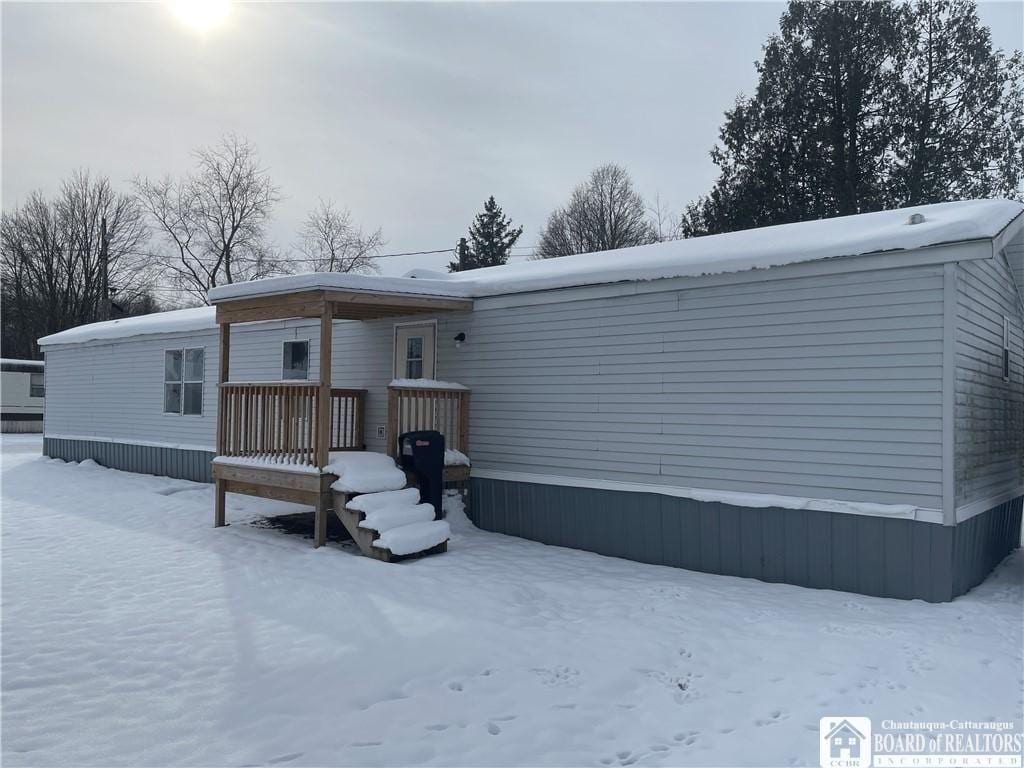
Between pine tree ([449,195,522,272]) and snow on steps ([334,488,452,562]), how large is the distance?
28.1 metres

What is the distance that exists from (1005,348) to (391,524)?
6908mm

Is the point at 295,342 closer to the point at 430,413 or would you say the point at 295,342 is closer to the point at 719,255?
the point at 430,413

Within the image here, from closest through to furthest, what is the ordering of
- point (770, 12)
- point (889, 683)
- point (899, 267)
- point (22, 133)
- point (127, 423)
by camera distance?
1. point (889, 683)
2. point (899, 267)
3. point (22, 133)
4. point (127, 423)
5. point (770, 12)

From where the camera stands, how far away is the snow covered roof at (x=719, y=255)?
5949 mm

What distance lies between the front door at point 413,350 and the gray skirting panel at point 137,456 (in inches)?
185

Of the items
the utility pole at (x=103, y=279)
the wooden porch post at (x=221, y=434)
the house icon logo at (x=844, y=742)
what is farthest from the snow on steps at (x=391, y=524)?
the utility pole at (x=103, y=279)

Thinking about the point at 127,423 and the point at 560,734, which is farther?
the point at 127,423

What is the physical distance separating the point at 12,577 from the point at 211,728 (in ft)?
13.9

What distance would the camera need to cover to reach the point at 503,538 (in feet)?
28.5

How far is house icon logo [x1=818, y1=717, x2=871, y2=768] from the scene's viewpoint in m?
3.52

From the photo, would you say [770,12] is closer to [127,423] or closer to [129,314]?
[127,423]

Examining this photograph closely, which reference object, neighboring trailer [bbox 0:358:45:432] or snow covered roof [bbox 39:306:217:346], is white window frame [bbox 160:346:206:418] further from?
neighboring trailer [bbox 0:358:45:432]

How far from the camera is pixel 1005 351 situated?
794 cm

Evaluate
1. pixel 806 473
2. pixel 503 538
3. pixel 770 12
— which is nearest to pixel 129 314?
pixel 770 12
